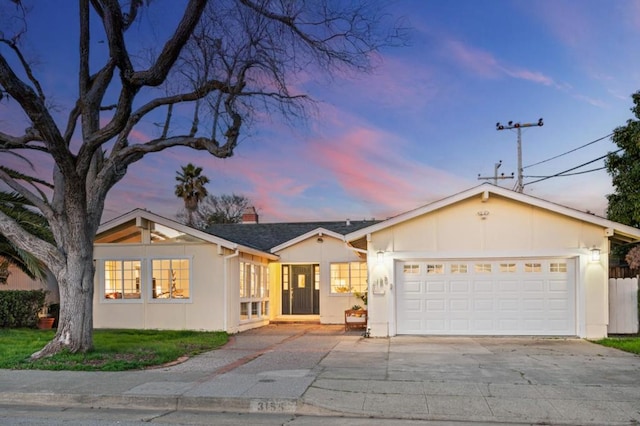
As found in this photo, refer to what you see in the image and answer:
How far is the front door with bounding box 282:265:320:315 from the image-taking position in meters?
22.1

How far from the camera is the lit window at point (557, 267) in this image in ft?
49.5

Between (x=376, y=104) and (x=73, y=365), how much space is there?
9467 mm

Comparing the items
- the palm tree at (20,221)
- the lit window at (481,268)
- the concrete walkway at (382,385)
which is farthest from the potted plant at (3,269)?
the lit window at (481,268)

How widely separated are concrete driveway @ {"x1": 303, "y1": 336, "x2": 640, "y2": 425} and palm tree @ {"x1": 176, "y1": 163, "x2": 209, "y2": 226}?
27.8 metres

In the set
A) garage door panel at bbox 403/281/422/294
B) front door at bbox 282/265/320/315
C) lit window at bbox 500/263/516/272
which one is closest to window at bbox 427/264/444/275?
garage door panel at bbox 403/281/422/294

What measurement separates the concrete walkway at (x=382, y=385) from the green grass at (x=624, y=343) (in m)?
0.59

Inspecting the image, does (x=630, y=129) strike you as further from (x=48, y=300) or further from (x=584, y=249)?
(x=48, y=300)

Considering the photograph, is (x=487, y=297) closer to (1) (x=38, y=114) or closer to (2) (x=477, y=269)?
(2) (x=477, y=269)

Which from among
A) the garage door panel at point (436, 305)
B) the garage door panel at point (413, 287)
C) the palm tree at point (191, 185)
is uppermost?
the palm tree at point (191, 185)

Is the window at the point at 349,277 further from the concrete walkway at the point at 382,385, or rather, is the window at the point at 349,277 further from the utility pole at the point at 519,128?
the utility pole at the point at 519,128

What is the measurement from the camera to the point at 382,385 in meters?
8.65

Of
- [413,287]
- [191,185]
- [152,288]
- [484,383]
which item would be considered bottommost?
[484,383]

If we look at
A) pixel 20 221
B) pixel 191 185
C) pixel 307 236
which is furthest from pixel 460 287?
pixel 191 185

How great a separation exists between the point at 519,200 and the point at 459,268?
2.39 metres
